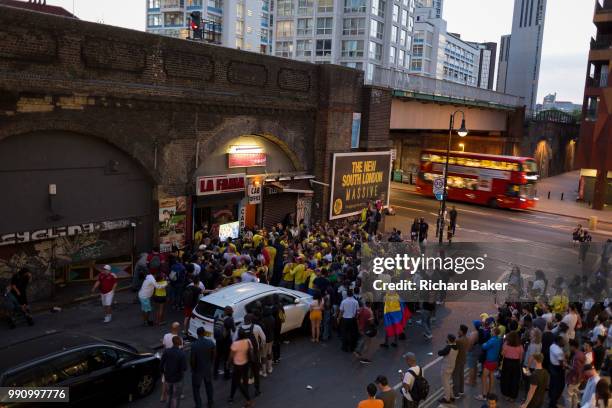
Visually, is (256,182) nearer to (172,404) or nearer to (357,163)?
(357,163)

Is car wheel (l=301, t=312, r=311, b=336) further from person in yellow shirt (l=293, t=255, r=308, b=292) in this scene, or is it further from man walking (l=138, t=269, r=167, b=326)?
man walking (l=138, t=269, r=167, b=326)

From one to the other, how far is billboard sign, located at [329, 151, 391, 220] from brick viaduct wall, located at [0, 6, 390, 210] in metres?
0.68

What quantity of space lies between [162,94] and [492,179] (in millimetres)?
27124

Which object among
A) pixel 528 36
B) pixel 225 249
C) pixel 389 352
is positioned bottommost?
pixel 389 352

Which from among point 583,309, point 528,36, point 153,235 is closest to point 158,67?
point 153,235

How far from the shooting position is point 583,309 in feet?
50.6

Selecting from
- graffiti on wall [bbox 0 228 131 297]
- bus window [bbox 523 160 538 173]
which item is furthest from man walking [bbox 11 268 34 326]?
bus window [bbox 523 160 538 173]

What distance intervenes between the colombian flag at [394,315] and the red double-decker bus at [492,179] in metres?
25.9

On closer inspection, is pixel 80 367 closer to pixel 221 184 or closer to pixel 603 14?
pixel 221 184

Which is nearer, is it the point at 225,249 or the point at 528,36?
the point at 225,249

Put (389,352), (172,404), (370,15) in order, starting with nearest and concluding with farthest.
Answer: (172,404) → (389,352) → (370,15)

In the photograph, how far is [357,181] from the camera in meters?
27.9

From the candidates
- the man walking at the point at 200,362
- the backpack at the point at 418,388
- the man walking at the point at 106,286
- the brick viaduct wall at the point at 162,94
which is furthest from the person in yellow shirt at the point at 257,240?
the backpack at the point at 418,388

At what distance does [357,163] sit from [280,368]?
16.7 meters
